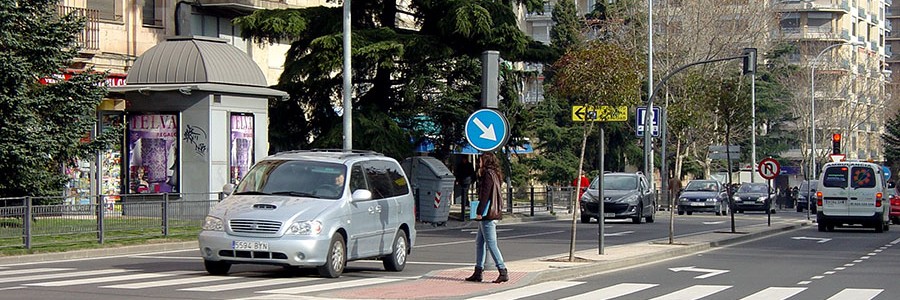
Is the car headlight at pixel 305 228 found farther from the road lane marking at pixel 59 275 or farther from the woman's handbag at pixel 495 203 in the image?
the road lane marking at pixel 59 275

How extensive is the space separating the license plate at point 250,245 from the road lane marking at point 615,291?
4000mm

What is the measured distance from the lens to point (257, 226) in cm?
1644

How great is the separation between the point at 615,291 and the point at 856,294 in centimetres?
302

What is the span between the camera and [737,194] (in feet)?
190

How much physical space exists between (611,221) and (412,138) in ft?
28.2

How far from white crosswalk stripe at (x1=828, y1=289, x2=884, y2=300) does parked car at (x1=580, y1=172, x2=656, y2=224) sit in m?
22.0

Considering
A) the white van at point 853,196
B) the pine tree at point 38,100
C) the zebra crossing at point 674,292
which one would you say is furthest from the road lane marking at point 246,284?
the white van at point 853,196

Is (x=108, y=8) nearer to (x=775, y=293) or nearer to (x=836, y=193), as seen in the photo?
(x=836, y=193)

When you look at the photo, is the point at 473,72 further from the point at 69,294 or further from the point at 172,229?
the point at 69,294

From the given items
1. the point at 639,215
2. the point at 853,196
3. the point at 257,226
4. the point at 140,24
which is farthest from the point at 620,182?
the point at 257,226

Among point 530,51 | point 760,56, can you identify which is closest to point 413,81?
point 530,51

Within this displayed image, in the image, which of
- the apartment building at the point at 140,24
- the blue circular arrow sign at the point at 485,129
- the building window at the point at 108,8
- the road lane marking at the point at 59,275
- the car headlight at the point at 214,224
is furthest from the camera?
the building window at the point at 108,8

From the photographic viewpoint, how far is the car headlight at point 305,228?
1641 cm

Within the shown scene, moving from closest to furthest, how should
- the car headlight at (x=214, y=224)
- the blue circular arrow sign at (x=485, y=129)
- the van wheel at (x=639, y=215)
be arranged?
the car headlight at (x=214, y=224)
the blue circular arrow sign at (x=485, y=129)
the van wheel at (x=639, y=215)
